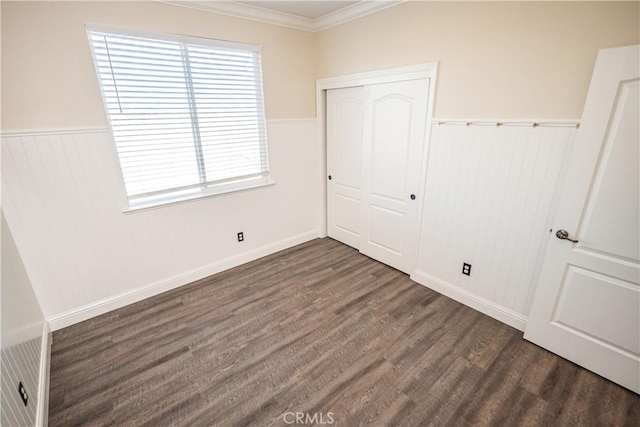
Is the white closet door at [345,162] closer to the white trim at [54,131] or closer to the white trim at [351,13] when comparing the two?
the white trim at [351,13]

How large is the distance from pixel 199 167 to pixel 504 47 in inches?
109

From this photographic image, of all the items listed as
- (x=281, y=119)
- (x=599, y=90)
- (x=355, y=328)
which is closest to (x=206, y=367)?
(x=355, y=328)

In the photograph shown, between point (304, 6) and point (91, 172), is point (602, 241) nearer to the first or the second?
point (304, 6)

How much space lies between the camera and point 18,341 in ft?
5.08

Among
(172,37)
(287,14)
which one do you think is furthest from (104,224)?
(287,14)

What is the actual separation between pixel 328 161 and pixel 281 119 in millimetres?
851

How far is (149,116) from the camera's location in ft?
8.19

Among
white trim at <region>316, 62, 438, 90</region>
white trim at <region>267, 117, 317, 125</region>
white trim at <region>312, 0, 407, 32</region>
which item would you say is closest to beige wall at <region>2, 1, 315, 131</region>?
white trim at <region>267, 117, 317, 125</region>

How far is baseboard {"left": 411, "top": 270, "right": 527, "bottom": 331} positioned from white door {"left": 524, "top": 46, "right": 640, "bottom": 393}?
0.87 feet

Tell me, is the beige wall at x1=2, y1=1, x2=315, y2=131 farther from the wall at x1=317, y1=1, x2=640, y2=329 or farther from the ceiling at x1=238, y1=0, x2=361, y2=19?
the wall at x1=317, y1=1, x2=640, y2=329

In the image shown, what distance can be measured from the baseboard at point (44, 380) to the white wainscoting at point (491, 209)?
9.95ft

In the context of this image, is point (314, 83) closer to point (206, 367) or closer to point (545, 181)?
point (545, 181)

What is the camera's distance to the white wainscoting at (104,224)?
2137 mm

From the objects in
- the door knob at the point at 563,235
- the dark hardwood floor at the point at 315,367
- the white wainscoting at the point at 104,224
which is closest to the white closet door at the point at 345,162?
the white wainscoting at the point at 104,224
